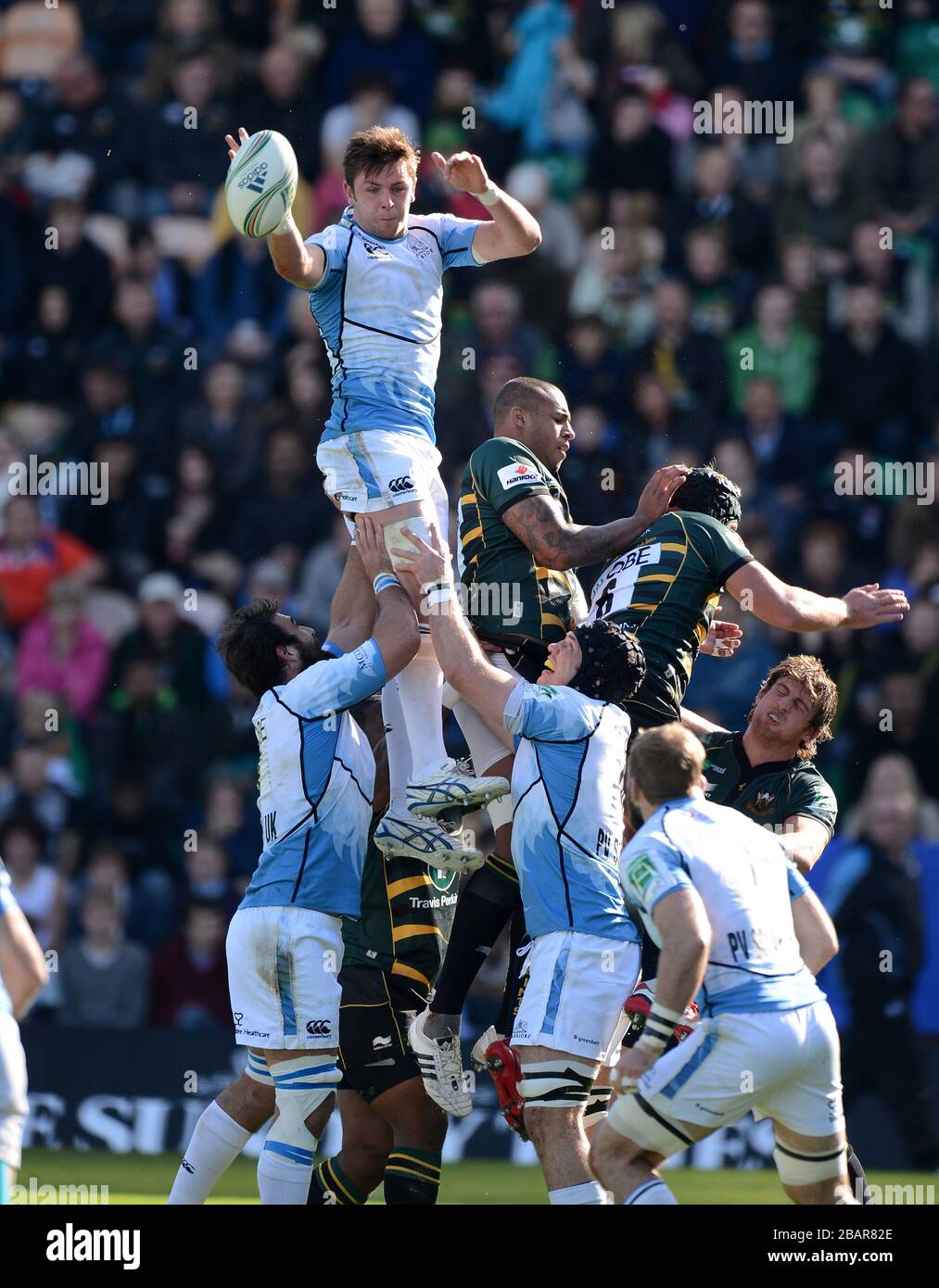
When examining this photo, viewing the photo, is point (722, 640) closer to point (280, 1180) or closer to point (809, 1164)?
point (809, 1164)

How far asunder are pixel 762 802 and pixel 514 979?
1.38 metres

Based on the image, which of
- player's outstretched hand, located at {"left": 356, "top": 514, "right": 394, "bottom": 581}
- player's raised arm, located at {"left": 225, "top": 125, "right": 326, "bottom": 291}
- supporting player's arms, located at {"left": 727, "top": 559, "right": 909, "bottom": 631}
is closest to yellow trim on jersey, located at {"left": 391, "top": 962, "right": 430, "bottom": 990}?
player's outstretched hand, located at {"left": 356, "top": 514, "right": 394, "bottom": 581}

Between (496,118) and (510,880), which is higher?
(496,118)

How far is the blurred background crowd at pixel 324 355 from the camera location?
1311cm

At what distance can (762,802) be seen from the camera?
27.6 ft

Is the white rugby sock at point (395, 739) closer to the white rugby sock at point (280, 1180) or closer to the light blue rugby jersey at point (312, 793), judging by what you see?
the light blue rugby jersey at point (312, 793)

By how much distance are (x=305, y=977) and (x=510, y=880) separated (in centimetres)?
94

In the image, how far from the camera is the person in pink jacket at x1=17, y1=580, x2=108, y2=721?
13.9 m

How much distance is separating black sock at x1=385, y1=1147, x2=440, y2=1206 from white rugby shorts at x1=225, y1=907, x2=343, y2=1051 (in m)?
0.90

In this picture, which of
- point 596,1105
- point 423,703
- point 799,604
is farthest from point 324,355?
point 596,1105
